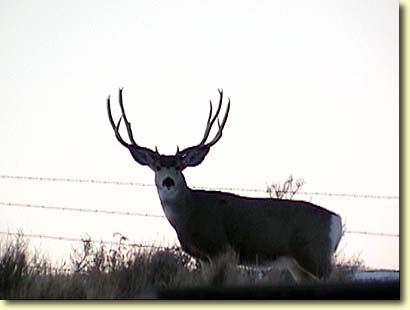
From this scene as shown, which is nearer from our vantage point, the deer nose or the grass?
the grass

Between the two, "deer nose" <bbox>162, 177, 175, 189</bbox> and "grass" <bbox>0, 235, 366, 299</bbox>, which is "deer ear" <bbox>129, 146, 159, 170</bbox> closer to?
"deer nose" <bbox>162, 177, 175, 189</bbox>

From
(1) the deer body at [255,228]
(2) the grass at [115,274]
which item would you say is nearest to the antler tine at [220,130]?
(1) the deer body at [255,228]

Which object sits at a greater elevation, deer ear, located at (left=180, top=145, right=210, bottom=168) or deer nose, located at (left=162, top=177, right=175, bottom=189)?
deer ear, located at (left=180, top=145, right=210, bottom=168)

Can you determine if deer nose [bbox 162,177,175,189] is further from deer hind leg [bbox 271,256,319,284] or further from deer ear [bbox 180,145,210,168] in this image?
deer hind leg [bbox 271,256,319,284]

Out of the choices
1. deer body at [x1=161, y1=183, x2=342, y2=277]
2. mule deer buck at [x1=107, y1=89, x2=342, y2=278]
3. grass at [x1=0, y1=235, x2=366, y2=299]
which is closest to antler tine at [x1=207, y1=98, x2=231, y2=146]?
mule deer buck at [x1=107, y1=89, x2=342, y2=278]

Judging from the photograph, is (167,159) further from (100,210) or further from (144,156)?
(100,210)

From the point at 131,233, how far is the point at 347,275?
658mm

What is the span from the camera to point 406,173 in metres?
3.28

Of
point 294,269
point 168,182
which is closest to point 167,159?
point 168,182

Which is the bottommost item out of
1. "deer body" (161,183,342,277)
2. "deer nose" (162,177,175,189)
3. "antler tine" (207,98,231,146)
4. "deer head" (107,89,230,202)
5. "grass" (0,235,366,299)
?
"grass" (0,235,366,299)

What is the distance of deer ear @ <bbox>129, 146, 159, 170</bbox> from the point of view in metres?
3.31

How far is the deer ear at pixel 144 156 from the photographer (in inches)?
130

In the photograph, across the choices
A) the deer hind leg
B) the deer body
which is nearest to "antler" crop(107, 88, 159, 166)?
the deer body

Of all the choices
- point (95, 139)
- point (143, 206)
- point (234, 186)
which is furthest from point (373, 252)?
point (95, 139)
